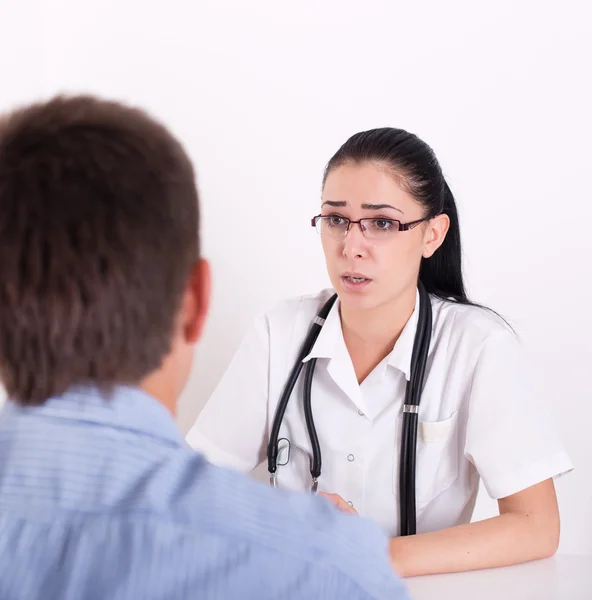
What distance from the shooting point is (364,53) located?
2.44 metres

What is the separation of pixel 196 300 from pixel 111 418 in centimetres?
15

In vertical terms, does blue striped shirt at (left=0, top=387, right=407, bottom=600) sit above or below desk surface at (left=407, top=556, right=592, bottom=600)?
above

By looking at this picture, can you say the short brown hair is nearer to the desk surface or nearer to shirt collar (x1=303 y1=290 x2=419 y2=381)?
the desk surface

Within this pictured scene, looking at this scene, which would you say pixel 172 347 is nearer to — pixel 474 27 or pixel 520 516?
pixel 520 516

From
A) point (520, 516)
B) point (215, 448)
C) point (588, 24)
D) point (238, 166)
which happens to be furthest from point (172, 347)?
point (588, 24)

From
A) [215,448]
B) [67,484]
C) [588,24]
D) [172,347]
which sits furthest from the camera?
[588,24]

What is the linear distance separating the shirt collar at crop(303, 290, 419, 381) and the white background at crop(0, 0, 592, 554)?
62 centimetres

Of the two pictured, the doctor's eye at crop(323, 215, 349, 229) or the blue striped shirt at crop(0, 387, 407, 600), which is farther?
the doctor's eye at crop(323, 215, 349, 229)

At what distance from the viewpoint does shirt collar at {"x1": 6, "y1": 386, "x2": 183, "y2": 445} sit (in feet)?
2.29

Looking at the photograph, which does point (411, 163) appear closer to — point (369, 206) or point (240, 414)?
point (369, 206)

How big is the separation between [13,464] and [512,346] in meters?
1.26

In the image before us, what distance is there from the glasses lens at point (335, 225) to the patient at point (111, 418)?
1.05 m

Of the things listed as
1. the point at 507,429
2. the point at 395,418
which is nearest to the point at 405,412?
the point at 395,418

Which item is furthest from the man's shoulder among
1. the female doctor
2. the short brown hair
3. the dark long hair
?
the dark long hair
